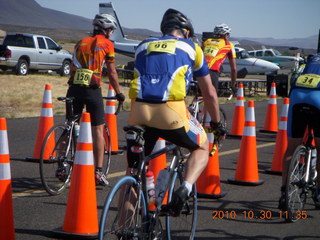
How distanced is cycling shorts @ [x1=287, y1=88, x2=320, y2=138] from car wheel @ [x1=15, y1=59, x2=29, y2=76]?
2227 centimetres

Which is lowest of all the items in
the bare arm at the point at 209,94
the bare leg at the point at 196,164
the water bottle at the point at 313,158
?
the water bottle at the point at 313,158

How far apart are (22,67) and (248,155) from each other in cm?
2115

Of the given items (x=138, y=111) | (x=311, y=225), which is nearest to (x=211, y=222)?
(x=311, y=225)

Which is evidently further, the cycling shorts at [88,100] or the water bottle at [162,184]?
the cycling shorts at [88,100]

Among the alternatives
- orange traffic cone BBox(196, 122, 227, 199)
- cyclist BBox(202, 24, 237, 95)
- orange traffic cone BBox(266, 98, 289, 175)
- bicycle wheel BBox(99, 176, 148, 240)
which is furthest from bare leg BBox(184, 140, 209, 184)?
cyclist BBox(202, 24, 237, 95)

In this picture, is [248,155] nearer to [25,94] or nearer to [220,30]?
[220,30]

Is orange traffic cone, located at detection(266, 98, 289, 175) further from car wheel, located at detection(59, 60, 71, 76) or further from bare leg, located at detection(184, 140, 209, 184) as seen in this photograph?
car wheel, located at detection(59, 60, 71, 76)

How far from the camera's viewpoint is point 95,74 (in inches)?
300

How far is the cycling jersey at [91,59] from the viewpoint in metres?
7.58

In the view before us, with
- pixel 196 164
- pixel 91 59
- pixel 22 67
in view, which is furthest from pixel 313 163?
pixel 22 67

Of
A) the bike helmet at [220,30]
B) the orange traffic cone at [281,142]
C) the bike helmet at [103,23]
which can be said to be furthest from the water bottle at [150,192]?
the bike helmet at [220,30]

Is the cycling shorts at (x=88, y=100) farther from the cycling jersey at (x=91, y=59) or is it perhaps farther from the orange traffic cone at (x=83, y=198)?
the orange traffic cone at (x=83, y=198)

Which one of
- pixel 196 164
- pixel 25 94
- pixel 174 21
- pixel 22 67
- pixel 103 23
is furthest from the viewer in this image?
pixel 22 67

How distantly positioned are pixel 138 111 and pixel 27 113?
41.3ft
